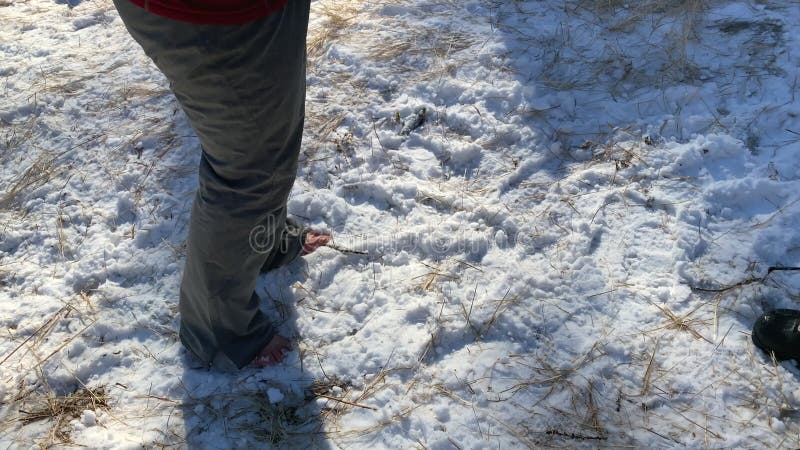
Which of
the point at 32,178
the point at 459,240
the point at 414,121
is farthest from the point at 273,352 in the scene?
the point at 32,178

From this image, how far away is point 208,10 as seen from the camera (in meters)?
1.15

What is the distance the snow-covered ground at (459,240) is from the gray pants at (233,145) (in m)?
0.19

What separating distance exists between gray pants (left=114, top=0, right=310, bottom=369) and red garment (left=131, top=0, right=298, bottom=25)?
0.06 feet

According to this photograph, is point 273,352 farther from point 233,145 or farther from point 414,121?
point 414,121

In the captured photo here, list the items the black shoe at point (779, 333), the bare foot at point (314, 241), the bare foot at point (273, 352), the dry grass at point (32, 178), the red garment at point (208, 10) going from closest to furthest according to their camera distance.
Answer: the red garment at point (208, 10)
the black shoe at point (779, 333)
the bare foot at point (273, 352)
the bare foot at point (314, 241)
the dry grass at point (32, 178)

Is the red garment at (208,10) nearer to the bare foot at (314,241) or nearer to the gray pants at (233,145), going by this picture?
the gray pants at (233,145)

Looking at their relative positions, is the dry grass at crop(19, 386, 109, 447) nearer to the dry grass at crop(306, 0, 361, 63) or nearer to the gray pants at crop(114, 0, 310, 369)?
the gray pants at crop(114, 0, 310, 369)

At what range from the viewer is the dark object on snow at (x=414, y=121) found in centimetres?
250

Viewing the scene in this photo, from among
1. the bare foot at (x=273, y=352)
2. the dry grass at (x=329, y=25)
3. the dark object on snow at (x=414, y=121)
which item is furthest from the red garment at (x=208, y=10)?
the dry grass at (x=329, y=25)

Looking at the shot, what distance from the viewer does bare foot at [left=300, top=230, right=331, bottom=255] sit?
2117mm

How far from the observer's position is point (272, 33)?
1.24m

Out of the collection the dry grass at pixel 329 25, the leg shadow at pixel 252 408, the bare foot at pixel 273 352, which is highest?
the dry grass at pixel 329 25

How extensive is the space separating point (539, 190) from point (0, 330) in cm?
181

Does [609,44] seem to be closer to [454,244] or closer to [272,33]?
[454,244]
